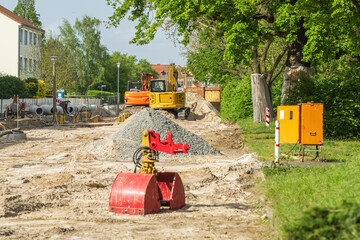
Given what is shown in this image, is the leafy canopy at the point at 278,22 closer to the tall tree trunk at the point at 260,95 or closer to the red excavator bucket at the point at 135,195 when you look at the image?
the tall tree trunk at the point at 260,95

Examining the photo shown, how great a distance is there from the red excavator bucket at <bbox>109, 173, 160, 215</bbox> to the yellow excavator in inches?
1097

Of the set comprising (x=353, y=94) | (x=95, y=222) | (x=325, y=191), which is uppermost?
(x=353, y=94)

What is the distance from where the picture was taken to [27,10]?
252 feet

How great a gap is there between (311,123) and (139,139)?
255 inches

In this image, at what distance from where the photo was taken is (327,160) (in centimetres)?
1236

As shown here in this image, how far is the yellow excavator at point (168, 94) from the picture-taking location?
116 feet

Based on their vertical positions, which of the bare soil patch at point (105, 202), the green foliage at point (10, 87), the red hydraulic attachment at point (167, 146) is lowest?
the bare soil patch at point (105, 202)

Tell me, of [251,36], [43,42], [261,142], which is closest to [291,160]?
[261,142]

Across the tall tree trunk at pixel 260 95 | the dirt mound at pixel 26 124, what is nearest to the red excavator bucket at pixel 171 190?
the tall tree trunk at pixel 260 95

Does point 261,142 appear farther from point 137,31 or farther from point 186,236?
point 186,236

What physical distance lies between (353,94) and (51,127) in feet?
59.6

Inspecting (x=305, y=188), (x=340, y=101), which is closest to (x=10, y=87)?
(x=340, y=101)

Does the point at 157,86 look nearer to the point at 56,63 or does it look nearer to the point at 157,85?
the point at 157,85

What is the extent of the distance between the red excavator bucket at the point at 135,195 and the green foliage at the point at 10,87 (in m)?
34.1
